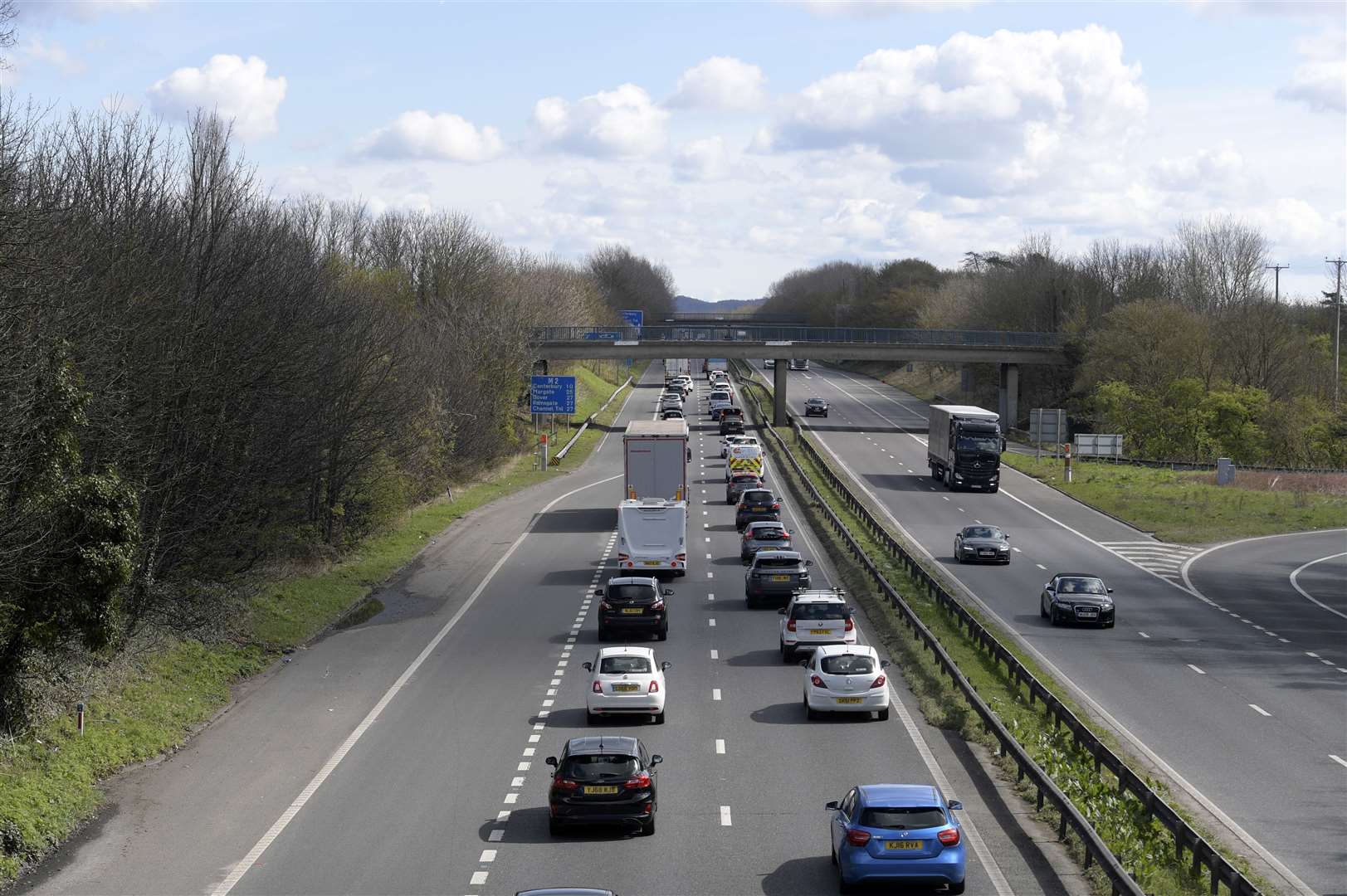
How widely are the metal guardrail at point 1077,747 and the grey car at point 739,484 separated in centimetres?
2076

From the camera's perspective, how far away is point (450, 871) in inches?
723

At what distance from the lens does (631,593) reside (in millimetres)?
36062

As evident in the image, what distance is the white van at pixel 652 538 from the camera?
45.7 metres

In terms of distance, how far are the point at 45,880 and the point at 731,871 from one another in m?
8.71

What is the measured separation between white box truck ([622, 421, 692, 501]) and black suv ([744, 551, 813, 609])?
13.6m

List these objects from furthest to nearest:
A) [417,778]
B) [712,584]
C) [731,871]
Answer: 1. [712,584]
2. [417,778]
3. [731,871]

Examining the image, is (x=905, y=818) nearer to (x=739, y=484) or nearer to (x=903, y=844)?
(x=903, y=844)

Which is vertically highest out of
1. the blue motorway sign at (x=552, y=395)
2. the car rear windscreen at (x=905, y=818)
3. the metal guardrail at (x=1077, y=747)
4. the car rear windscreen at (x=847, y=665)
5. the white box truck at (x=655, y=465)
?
the blue motorway sign at (x=552, y=395)

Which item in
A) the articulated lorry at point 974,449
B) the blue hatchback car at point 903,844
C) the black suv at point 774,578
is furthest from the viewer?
the articulated lorry at point 974,449

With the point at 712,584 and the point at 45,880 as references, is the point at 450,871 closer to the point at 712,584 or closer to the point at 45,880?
the point at 45,880

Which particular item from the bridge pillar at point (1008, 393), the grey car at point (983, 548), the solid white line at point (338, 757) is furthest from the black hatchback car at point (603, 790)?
the bridge pillar at point (1008, 393)

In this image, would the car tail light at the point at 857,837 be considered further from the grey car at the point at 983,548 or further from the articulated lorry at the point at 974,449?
the articulated lorry at the point at 974,449

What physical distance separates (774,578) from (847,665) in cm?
1386

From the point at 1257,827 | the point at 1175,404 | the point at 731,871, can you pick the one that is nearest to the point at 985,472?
the point at 1175,404
